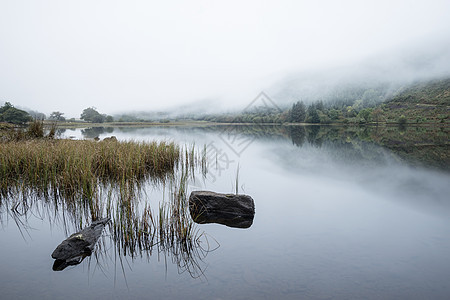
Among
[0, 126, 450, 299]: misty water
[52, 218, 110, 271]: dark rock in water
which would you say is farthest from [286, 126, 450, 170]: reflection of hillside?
[52, 218, 110, 271]: dark rock in water

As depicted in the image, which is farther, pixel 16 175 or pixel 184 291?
pixel 16 175

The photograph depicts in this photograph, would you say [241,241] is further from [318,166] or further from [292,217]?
[318,166]

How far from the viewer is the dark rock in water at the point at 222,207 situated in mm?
5854

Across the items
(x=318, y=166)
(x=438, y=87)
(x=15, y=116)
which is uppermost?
(x=438, y=87)

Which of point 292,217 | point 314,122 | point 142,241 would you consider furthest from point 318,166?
point 314,122

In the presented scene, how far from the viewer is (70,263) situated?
3.85 metres

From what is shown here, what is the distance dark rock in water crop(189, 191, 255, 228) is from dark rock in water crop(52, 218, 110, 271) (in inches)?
87.8

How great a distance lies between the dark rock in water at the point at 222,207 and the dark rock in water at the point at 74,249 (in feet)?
7.31

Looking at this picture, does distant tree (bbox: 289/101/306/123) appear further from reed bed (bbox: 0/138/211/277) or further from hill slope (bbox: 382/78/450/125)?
reed bed (bbox: 0/138/211/277)

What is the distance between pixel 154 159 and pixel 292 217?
6722 mm

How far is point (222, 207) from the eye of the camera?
5973mm

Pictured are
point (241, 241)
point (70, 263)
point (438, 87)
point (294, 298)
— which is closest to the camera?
point (294, 298)

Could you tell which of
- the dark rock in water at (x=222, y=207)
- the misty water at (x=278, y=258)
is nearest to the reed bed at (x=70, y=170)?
the misty water at (x=278, y=258)

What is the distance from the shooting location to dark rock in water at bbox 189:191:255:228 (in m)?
5.85
